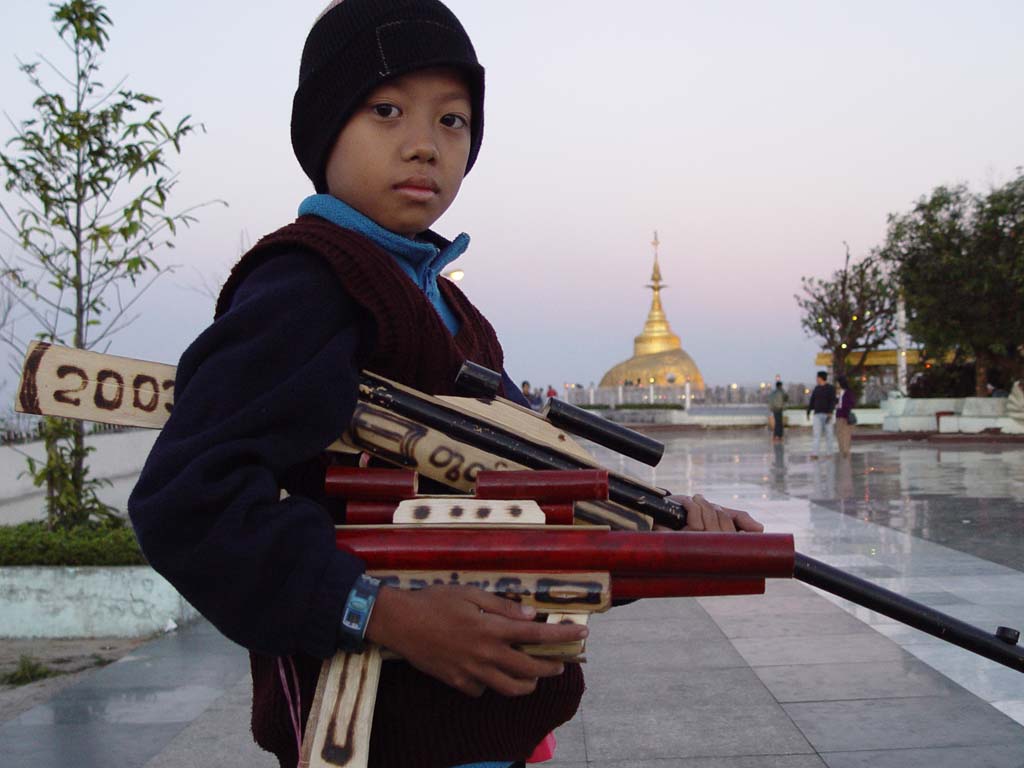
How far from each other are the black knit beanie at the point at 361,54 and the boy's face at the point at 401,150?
0.07ft

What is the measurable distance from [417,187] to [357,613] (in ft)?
1.98

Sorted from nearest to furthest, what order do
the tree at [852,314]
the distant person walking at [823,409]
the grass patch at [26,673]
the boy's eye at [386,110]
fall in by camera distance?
1. the boy's eye at [386,110]
2. the grass patch at [26,673]
3. the distant person walking at [823,409]
4. the tree at [852,314]

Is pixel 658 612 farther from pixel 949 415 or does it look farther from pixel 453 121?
pixel 949 415

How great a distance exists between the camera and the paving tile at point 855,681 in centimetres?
377

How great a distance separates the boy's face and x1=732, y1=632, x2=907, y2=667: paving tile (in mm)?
3518

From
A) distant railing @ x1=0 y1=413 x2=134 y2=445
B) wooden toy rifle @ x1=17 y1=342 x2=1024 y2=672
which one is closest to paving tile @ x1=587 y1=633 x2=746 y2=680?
wooden toy rifle @ x1=17 y1=342 x2=1024 y2=672

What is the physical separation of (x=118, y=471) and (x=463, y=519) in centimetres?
1062

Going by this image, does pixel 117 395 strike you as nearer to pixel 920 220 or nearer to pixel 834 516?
pixel 834 516

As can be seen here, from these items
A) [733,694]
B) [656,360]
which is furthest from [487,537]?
[656,360]

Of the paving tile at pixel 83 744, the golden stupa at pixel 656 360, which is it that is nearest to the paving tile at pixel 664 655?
the paving tile at pixel 83 744

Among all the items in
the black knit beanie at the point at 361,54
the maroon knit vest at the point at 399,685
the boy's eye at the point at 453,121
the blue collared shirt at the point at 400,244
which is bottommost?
the maroon knit vest at the point at 399,685

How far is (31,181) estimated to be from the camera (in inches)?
231

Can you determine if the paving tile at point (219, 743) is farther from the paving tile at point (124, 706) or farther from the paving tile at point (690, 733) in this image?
the paving tile at point (690, 733)

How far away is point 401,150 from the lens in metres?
1.28
